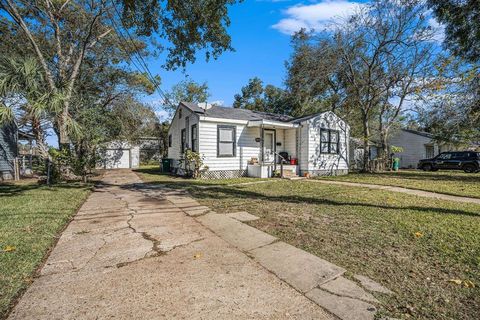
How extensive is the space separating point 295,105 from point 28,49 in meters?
26.1

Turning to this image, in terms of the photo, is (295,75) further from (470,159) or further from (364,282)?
(364,282)

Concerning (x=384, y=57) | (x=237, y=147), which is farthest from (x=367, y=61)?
(x=237, y=147)

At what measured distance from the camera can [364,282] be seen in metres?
2.50

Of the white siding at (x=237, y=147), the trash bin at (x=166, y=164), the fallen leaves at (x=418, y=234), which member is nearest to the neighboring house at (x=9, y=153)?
the trash bin at (x=166, y=164)

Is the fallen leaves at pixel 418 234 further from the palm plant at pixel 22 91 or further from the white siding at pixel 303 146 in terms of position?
the white siding at pixel 303 146

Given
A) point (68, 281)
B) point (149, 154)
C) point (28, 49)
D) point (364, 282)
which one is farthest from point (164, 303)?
point (149, 154)

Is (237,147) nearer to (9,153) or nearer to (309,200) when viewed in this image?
(309,200)

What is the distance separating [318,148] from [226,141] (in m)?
5.50

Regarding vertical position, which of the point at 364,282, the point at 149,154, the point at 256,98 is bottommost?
the point at 364,282

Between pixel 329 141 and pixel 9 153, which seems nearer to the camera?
pixel 9 153

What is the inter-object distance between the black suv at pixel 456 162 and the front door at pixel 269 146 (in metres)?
14.5

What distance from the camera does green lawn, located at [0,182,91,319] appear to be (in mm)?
2488

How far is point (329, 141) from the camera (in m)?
14.9

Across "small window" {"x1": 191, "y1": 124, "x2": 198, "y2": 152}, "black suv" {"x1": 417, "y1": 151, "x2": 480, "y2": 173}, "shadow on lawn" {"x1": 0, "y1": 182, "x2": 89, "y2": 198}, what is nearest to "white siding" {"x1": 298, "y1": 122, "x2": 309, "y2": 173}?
"small window" {"x1": 191, "y1": 124, "x2": 198, "y2": 152}
